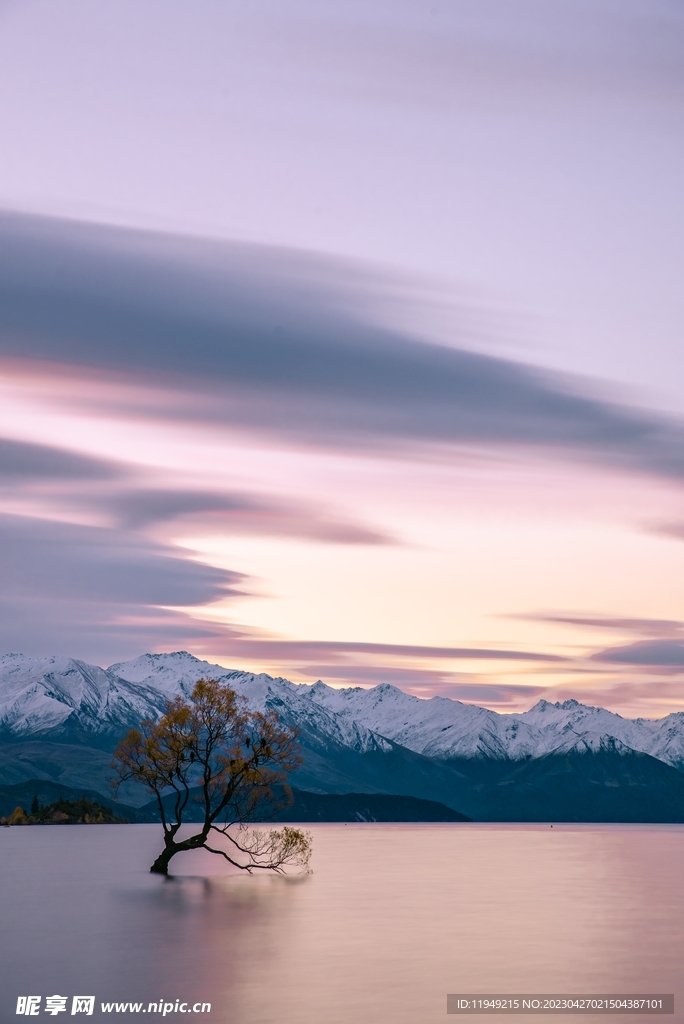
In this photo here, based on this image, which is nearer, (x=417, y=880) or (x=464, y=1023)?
(x=464, y=1023)

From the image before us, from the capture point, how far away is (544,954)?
2618 inches

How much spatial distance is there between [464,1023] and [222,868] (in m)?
105

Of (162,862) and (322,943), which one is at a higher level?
(322,943)

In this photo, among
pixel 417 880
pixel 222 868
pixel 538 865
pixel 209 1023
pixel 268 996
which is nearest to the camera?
pixel 209 1023

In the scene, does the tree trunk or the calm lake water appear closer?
the calm lake water

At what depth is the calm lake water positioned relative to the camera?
2000 inches

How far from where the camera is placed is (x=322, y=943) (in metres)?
68.2

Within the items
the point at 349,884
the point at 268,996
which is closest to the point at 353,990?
the point at 268,996

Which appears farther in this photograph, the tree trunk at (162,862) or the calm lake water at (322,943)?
the tree trunk at (162,862)

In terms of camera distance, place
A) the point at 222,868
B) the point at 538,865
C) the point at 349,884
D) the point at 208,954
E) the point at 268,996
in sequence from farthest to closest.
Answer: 1. the point at 538,865
2. the point at 222,868
3. the point at 349,884
4. the point at 208,954
5. the point at 268,996

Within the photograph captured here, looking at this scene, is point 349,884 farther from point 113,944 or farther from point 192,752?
point 113,944

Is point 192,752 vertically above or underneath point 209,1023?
above

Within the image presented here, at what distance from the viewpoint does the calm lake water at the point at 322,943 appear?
2000 inches

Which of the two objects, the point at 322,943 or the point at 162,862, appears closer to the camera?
the point at 322,943
